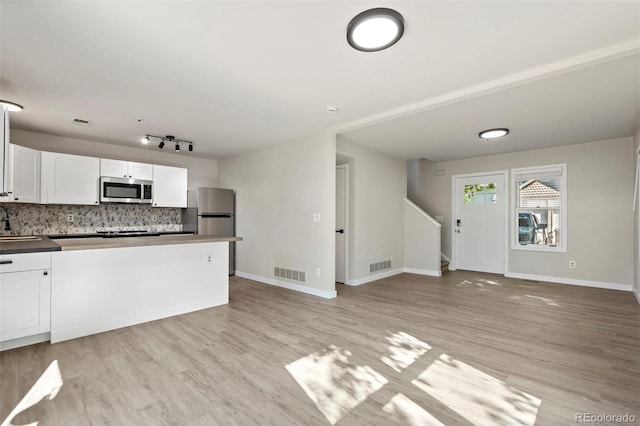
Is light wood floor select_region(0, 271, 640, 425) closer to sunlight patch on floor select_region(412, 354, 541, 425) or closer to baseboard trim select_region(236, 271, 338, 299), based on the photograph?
sunlight patch on floor select_region(412, 354, 541, 425)

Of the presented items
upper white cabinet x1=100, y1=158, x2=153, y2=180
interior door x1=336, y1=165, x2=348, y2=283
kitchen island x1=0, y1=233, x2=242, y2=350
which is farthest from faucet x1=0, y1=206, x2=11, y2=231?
interior door x1=336, y1=165, x2=348, y2=283

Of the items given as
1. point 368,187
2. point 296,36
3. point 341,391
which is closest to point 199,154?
point 368,187

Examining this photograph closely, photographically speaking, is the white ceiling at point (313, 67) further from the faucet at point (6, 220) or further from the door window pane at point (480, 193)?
the door window pane at point (480, 193)

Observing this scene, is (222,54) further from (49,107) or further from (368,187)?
(368,187)

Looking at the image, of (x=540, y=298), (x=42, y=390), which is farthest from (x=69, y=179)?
(x=540, y=298)

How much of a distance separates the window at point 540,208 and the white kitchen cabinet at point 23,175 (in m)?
8.07

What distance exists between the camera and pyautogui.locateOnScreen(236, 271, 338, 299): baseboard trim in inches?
169

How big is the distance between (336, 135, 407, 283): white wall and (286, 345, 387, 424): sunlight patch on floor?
2.73m

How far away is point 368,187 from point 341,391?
3.88m

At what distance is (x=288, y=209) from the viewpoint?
4883 millimetres

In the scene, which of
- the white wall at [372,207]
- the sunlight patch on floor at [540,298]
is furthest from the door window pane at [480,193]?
the sunlight patch on floor at [540,298]

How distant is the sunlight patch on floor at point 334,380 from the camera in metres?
1.84

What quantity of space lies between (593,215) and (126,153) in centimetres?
841

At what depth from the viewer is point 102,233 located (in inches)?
194
